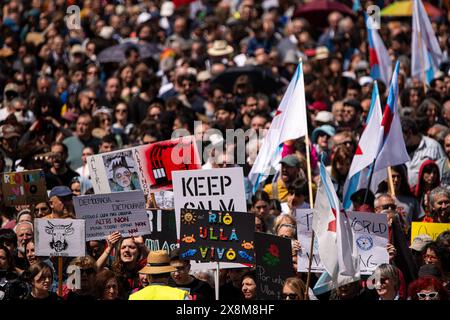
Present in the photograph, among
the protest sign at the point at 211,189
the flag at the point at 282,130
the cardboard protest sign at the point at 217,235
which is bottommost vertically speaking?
the cardboard protest sign at the point at 217,235

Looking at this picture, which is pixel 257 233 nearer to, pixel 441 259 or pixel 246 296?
pixel 246 296

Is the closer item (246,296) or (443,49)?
(246,296)

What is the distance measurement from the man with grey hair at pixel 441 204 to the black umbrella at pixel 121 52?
32.2ft

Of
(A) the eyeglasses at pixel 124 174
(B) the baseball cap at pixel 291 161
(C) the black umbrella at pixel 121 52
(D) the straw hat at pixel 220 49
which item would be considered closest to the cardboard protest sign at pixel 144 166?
(A) the eyeglasses at pixel 124 174

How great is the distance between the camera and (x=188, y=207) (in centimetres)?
1424

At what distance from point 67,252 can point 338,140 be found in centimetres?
404

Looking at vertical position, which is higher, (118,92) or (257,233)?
(118,92)

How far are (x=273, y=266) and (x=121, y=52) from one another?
435 inches

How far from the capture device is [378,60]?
66.6 ft

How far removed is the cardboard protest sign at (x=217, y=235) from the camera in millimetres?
13047

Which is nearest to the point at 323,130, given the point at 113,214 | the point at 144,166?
the point at 144,166

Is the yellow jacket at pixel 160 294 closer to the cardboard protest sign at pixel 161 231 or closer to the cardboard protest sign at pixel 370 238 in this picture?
the cardboard protest sign at pixel 370 238
